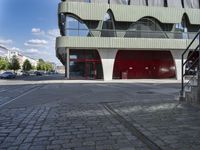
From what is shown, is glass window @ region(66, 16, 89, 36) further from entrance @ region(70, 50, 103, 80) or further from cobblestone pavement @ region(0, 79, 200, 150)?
cobblestone pavement @ region(0, 79, 200, 150)

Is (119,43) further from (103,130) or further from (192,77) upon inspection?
(103,130)

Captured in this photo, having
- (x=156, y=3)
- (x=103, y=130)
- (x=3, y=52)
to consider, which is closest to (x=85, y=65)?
(x=156, y=3)

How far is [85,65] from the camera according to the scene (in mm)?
41750

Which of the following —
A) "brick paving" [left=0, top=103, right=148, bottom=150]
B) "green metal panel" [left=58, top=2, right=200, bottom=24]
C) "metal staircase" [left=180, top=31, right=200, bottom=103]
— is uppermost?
"green metal panel" [left=58, top=2, right=200, bottom=24]

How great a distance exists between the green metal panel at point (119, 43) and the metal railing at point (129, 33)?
1304 mm

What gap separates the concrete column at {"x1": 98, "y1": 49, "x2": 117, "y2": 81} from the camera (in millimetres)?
40719

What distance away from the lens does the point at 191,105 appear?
10469mm

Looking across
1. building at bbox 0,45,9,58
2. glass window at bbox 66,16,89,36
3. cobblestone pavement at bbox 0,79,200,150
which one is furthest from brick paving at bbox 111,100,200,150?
building at bbox 0,45,9,58

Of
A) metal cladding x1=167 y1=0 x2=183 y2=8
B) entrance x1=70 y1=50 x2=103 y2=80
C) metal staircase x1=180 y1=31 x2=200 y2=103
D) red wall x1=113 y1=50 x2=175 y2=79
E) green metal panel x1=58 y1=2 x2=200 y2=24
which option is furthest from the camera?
red wall x1=113 y1=50 x2=175 y2=79

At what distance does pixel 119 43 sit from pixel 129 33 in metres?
3.00

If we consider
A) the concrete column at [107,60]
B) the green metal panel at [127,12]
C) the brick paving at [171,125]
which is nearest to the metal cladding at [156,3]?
the green metal panel at [127,12]

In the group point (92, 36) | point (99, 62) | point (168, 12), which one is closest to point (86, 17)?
point (92, 36)

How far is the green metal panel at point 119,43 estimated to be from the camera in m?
38.1

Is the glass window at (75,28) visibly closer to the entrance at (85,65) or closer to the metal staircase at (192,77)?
the entrance at (85,65)
